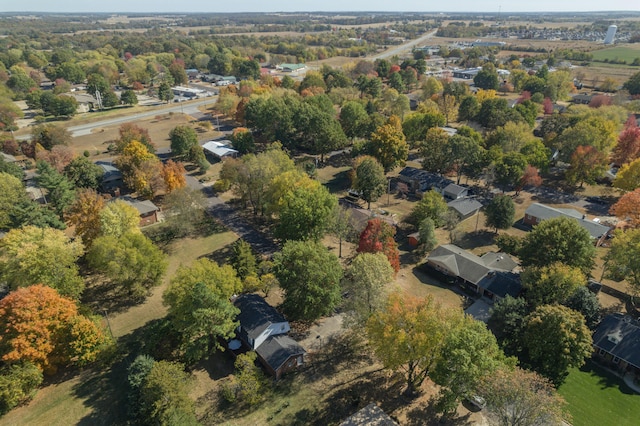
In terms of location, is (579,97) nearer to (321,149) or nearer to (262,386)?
(321,149)

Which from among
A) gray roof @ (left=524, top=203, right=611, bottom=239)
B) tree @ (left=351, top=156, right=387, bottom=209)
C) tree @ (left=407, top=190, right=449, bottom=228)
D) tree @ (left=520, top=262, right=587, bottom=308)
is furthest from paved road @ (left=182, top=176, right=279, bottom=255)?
gray roof @ (left=524, top=203, right=611, bottom=239)

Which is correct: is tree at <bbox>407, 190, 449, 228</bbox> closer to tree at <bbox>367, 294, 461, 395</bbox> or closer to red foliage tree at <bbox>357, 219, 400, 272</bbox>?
red foliage tree at <bbox>357, 219, 400, 272</bbox>

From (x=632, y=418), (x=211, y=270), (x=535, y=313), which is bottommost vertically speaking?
(x=632, y=418)

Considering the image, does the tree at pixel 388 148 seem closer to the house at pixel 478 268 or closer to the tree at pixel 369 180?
the tree at pixel 369 180

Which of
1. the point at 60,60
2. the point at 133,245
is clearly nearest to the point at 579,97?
the point at 133,245

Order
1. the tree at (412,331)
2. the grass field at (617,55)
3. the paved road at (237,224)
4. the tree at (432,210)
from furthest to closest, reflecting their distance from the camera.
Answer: the grass field at (617,55) < the tree at (432,210) < the paved road at (237,224) < the tree at (412,331)

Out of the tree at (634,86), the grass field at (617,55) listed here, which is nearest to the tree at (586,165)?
the tree at (634,86)
